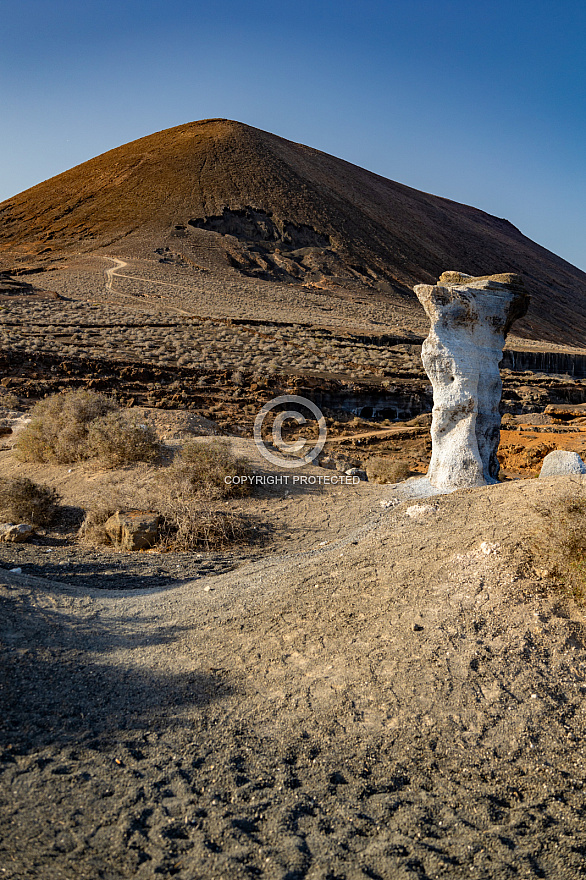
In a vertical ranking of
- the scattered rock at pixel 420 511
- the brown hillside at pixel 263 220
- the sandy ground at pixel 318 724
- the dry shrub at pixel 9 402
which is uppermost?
the brown hillside at pixel 263 220

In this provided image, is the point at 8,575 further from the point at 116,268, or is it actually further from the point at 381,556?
the point at 116,268

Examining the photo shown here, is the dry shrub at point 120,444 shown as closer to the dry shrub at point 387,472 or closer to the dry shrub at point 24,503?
the dry shrub at point 24,503

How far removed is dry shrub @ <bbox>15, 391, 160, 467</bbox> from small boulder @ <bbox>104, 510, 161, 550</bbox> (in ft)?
7.37

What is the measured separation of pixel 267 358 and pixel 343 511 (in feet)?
48.9

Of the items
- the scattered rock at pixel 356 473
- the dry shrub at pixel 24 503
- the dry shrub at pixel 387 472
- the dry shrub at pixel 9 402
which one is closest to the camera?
the dry shrub at pixel 24 503

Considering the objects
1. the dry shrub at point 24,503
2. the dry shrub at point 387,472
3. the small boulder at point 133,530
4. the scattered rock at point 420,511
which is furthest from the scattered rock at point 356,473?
the dry shrub at point 24,503

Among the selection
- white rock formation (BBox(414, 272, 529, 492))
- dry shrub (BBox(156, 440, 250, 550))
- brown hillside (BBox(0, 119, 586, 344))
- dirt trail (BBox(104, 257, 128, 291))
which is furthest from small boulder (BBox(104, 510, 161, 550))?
brown hillside (BBox(0, 119, 586, 344))

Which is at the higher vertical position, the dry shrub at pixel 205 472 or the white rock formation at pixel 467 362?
the white rock formation at pixel 467 362

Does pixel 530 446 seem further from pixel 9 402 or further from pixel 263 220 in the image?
pixel 263 220

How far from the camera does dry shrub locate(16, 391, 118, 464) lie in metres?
11.0

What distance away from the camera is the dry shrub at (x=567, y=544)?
4.04m

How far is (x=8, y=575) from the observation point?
5480 millimetres

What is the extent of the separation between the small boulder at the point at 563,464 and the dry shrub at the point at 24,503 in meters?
7.40

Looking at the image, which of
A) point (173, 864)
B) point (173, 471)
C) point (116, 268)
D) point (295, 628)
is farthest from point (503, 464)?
point (116, 268)
